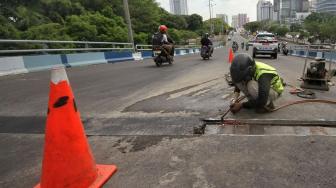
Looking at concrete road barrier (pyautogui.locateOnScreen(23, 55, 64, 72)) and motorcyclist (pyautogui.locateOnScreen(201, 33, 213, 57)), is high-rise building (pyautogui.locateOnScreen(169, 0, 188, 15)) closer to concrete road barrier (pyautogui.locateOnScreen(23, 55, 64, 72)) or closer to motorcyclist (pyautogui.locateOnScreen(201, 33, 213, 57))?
motorcyclist (pyautogui.locateOnScreen(201, 33, 213, 57))

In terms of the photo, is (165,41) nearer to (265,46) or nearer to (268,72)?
(265,46)

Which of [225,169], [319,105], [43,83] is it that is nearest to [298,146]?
[225,169]

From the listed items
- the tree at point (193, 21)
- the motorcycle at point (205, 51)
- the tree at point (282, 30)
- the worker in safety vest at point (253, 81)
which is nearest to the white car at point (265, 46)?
the motorcycle at point (205, 51)

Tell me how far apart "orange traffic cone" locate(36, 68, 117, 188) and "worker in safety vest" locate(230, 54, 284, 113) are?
2774 mm

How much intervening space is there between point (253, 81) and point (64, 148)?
326cm

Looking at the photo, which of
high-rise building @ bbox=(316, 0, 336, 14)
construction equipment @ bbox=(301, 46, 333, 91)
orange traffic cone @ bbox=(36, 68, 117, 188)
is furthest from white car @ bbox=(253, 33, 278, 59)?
high-rise building @ bbox=(316, 0, 336, 14)

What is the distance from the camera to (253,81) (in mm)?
4949

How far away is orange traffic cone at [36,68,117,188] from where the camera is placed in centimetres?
259

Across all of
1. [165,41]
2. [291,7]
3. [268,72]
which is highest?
[291,7]

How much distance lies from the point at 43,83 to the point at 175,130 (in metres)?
5.73

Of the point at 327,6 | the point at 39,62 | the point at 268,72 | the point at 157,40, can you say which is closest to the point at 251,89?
the point at 268,72

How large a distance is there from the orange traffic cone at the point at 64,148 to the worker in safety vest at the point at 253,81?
2.77m

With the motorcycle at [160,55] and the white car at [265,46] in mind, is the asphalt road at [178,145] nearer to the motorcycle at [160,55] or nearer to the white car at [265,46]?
the motorcycle at [160,55]

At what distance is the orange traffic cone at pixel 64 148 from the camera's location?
8.48 feet
